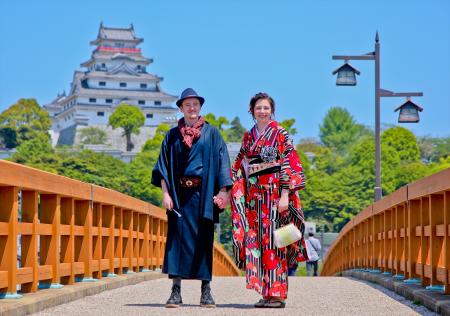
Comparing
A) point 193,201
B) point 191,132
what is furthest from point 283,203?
point 191,132

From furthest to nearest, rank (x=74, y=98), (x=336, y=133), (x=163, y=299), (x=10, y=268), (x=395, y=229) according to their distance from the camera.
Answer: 1. (x=336, y=133)
2. (x=74, y=98)
3. (x=395, y=229)
4. (x=163, y=299)
5. (x=10, y=268)

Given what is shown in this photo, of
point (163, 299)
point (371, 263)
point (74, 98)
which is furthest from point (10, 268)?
point (74, 98)

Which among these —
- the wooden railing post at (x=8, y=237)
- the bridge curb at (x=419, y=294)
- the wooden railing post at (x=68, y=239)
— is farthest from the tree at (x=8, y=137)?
the wooden railing post at (x=8, y=237)

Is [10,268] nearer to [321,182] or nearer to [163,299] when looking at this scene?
[163,299]

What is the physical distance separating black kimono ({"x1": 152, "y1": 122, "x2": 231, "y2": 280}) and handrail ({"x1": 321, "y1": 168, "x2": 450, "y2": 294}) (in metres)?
1.70

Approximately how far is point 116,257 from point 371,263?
4.48 metres

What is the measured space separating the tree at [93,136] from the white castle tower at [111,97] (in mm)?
1303

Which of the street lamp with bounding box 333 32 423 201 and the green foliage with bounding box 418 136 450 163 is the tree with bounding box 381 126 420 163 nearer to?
the green foliage with bounding box 418 136 450 163

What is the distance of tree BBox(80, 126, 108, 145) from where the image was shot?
138m

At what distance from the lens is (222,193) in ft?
29.0

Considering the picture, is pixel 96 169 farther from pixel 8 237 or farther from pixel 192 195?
pixel 8 237

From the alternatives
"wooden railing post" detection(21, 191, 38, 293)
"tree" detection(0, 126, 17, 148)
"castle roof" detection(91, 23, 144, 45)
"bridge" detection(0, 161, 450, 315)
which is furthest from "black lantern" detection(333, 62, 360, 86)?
"castle roof" detection(91, 23, 144, 45)

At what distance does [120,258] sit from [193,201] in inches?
153

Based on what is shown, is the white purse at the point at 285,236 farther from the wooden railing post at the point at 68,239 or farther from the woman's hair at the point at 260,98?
the wooden railing post at the point at 68,239
